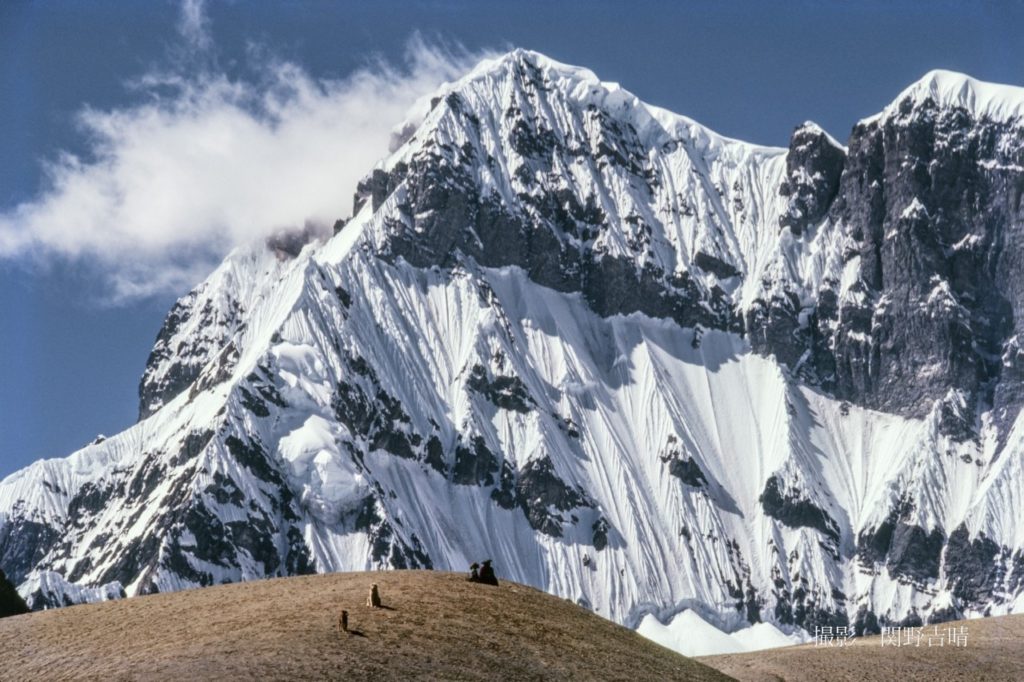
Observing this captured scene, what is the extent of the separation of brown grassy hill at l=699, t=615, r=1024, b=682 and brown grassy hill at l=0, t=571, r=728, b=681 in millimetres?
12104

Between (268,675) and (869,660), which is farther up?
(869,660)

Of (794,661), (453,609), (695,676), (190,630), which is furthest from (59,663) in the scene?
(794,661)

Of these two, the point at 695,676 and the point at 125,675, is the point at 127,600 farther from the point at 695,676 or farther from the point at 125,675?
the point at 695,676

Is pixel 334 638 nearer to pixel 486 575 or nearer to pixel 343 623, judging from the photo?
pixel 343 623

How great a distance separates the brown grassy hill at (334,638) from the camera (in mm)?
69125

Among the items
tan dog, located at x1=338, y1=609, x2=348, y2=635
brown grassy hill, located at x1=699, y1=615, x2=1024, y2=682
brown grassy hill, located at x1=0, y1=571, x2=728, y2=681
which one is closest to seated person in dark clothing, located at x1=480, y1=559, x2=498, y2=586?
brown grassy hill, located at x1=0, y1=571, x2=728, y2=681

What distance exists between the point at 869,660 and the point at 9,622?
1823 inches

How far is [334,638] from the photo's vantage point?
236ft

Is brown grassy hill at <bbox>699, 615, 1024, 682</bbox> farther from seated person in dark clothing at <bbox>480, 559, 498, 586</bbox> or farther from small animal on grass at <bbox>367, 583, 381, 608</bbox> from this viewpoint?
small animal on grass at <bbox>367, 583, 381, 608</bbox>

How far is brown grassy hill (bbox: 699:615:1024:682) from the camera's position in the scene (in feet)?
325

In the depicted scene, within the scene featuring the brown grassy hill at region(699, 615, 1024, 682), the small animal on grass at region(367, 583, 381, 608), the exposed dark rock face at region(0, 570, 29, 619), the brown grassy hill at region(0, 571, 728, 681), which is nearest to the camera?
the brown grassy hill at region(0, 571, 728, 681)

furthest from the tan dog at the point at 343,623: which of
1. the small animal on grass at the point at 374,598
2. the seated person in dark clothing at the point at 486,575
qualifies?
the seated person in dark clothing at the point at 486,575

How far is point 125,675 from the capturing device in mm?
66875

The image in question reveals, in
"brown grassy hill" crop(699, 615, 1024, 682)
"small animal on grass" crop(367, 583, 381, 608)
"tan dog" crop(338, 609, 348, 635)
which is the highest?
"brown grassy hill" crop(699, 615, 1024, 682)
